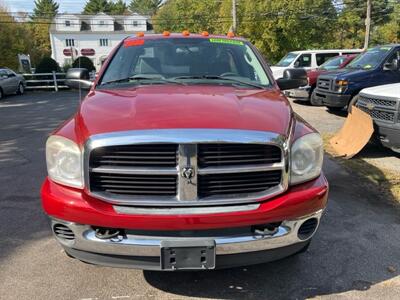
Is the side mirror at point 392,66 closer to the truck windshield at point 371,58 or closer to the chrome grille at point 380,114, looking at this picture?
the truck windshield at point 371,58

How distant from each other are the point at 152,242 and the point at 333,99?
966 cm

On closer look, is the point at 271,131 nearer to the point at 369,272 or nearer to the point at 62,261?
the point at 369,272

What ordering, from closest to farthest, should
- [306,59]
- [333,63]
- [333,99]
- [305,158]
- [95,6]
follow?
[305,158] → [333,99] → [333,63] → [306,59] → [95,6]

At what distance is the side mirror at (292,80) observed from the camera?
4.50 metres

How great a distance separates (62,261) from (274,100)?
226 centimetres

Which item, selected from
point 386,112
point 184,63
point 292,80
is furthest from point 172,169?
point 386,112

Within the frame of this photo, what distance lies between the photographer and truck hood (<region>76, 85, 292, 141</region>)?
8.90 feet

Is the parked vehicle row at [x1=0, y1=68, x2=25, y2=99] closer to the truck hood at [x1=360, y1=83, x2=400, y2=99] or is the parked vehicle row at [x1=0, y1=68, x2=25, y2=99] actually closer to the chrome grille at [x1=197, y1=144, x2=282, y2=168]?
the truck hood at [x1=360, y1=83, x2=400, y2=99]

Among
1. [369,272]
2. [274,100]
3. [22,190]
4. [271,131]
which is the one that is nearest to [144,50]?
[274,100]

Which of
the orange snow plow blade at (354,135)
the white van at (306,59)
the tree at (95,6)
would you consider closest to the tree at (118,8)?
the tree at (95,6)

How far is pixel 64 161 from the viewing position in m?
2.78

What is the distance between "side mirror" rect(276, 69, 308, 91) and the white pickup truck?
2675mm

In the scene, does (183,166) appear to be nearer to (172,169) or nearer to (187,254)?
(172,169)

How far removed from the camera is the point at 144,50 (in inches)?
171
